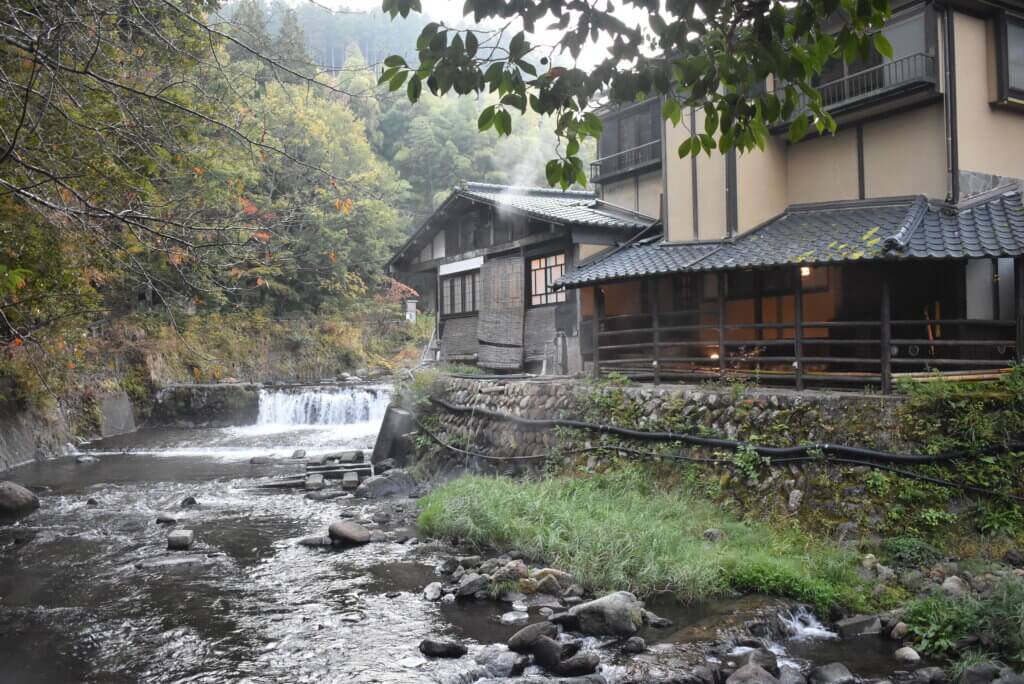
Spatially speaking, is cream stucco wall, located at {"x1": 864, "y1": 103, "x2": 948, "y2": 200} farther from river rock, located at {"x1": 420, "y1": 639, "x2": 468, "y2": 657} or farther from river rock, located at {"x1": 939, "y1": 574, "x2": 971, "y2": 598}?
river rock, located at {"x1": 420, "y1": 639, "x2": 468, "y2": 657}

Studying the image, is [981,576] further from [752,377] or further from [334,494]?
[334,494]

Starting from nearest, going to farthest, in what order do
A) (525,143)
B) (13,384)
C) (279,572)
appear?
(279,572) → (13,384) → (525,143)

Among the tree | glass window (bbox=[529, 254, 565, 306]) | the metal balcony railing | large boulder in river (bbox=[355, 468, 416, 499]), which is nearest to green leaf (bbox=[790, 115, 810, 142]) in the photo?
the tree

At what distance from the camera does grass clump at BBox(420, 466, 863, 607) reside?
→ 8367 mm

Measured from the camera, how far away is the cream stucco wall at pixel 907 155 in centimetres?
1258

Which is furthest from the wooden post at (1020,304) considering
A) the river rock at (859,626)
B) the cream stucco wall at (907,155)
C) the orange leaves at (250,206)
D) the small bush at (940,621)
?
the orange leaves at (250,206)

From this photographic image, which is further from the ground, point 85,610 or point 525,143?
point 525,143

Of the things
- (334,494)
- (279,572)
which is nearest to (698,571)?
→ (279,572)

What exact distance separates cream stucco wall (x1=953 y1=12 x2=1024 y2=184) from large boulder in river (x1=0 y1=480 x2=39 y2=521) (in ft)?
61.6

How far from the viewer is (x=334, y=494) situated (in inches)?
605

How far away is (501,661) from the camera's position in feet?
22.3

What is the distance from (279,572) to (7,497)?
7458 mm

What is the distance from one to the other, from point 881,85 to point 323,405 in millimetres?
20385

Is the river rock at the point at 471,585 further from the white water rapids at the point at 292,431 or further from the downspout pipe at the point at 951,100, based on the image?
the white water rapids at the point at 292,431
